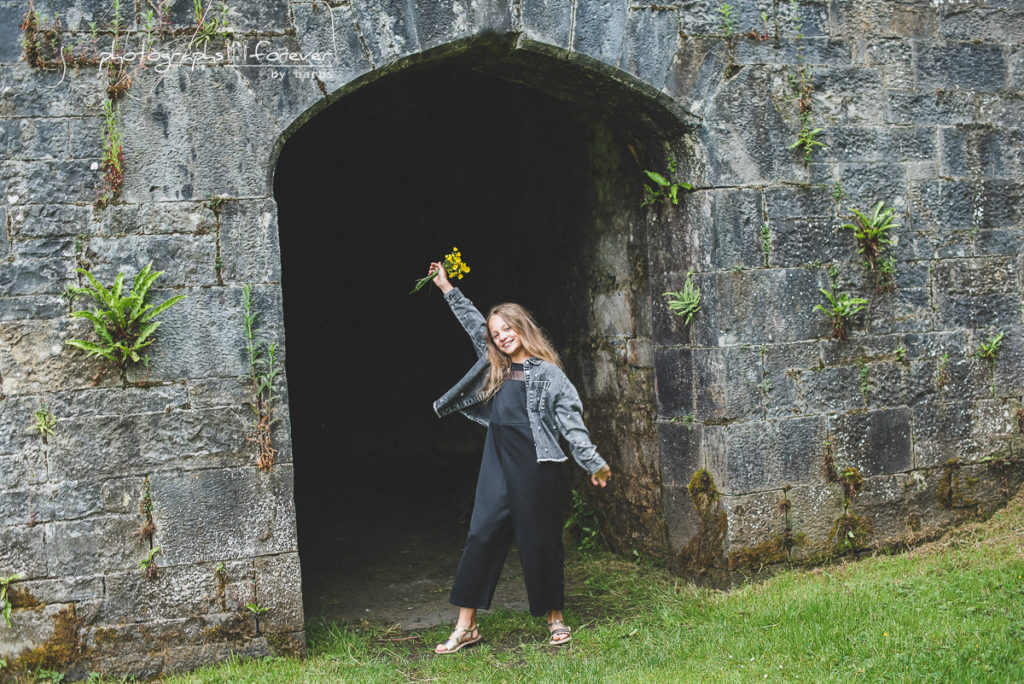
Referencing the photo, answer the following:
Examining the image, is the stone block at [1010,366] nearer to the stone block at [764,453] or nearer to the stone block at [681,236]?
the stone block at [764,453]

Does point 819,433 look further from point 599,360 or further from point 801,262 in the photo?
point 599,360

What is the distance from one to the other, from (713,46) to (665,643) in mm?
2868

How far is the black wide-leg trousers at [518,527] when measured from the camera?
404 centimetres

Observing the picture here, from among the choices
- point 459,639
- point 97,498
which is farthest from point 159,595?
point 459,639

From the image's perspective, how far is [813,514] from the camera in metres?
4.60

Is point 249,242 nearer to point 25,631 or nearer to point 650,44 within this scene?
point 25,631

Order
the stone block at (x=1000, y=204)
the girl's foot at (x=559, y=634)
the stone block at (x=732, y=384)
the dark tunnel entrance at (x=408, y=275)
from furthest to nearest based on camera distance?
the dark tunnel entrance at (x=408, y=275)
the stone block at (x=1000, y=204)
the stone block at (x=732, y=384)
the girl's foot at (x=559, y=634)

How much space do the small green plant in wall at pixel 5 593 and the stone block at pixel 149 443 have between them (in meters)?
0.43

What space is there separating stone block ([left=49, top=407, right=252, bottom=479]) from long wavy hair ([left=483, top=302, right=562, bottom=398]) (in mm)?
1123

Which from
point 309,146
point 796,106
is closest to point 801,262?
point 796,106

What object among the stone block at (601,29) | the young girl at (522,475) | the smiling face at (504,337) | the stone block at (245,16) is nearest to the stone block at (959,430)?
the young girl at (522,475)

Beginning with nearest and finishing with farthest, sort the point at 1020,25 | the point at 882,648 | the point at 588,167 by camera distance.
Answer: the point at 882,648 < the point at 1020,25 < the point at 588,167

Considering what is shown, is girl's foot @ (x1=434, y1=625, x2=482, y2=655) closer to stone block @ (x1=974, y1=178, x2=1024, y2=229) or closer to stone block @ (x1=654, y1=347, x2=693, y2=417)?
stone block @ (x1=654, y1=347, x2=693, y2=417)

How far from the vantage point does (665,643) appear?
3965 mm
